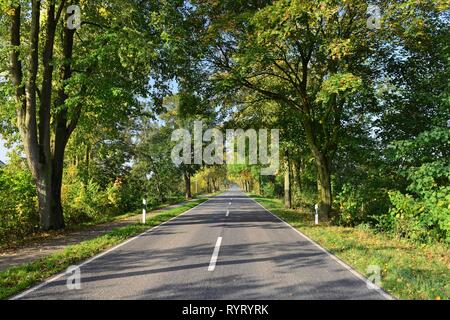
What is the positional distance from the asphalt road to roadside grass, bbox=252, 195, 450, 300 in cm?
45

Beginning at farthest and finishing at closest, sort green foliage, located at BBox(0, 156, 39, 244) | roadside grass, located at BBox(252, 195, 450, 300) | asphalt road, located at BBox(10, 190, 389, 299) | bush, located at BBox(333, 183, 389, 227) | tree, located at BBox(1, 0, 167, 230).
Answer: bush, located at BBox(333, 183, 389, 227)
tree, located at BBox(1, 0, 167, 230)
green foliage, located at BBox(0, 156, 39, 244)
roadside grass, located at BBox(252, 195, 450, 300)
asphalt road, located at BBox(10, 190, 389, 299)

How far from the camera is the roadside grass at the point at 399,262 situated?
6.24 m

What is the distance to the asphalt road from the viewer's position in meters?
6.01

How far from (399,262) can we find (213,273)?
4.29 m

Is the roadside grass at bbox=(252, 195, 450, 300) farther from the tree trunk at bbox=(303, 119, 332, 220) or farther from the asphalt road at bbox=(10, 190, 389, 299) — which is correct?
the tree trunk at bbox=(303, 119, 332, 220)

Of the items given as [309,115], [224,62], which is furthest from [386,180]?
[224,62]

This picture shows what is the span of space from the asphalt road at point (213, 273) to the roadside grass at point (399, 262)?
45 cm

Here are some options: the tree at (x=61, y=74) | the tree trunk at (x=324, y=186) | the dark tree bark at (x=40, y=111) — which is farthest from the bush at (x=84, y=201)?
the tree trunk at (x=324, y=186)

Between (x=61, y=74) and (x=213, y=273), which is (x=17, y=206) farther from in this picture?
(x=213, y=273)

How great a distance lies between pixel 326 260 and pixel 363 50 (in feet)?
39.0

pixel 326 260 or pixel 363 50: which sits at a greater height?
pixel 363 50

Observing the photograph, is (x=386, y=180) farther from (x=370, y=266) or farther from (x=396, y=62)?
(x=370, y=266)

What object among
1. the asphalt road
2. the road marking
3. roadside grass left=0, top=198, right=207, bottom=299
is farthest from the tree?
the road marking
